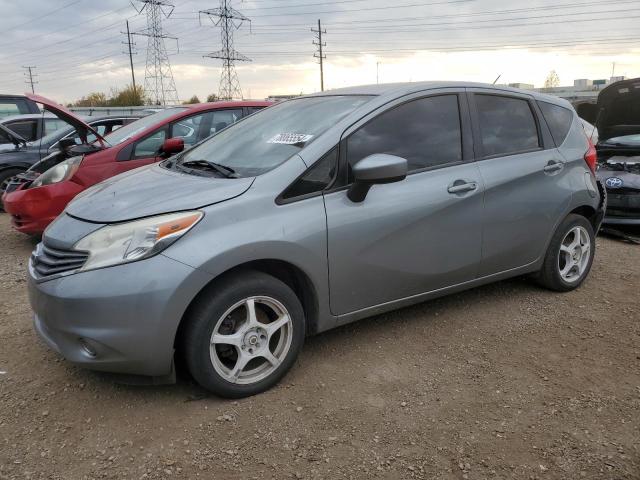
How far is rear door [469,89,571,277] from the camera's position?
147 inches

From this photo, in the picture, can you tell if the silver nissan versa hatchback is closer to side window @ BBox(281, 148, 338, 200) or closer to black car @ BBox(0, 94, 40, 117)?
side window @ BBox(281, 148, 338, 200)

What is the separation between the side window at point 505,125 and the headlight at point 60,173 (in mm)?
4124

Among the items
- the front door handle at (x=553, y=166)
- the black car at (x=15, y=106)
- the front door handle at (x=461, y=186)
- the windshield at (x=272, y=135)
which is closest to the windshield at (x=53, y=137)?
the black car at (x=15, y=106)

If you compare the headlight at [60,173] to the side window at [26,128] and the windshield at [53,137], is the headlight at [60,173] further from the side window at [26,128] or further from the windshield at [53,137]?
the side window at [26,128]

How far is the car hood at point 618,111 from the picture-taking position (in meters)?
6.95

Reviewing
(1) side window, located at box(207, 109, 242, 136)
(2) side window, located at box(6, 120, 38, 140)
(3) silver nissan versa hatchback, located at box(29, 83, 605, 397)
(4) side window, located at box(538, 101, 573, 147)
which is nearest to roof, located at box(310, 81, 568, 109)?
(3) silver nissan versa hatchback, located at box(29, 83, 605, 397)

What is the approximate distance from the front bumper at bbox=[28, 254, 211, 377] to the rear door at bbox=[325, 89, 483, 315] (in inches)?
35.0

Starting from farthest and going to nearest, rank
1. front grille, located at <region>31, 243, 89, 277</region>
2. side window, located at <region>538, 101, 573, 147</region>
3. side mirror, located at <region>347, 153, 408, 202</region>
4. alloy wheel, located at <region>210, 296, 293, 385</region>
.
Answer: side window, located at <region>538, 101, 573, 147</region>, side mirror, located at <region>347, 153, 408, 202</region>, alloy wheel, located at <region>210, 296, 293, 385</region>, front grille, located at <region>31, 243, 89, 277</region>

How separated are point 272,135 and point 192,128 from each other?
10.6 ft

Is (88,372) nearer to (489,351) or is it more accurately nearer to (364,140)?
(364,140)

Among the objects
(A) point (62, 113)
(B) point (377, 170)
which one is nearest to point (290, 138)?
(B) point (377, 170)

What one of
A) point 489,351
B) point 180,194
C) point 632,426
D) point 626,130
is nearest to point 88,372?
point 180,194

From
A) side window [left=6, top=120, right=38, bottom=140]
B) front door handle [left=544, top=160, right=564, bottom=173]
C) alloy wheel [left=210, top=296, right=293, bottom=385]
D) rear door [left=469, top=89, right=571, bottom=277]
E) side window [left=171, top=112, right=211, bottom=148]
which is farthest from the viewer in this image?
side window [left=6, top=120, right=38, bottom=140]

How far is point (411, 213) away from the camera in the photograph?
329cm
